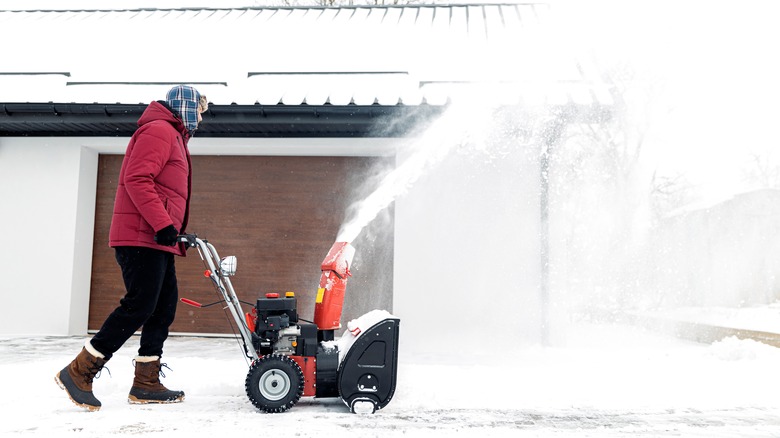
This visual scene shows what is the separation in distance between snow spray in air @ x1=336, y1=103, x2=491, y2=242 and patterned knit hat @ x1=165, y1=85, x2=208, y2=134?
10.2 feet

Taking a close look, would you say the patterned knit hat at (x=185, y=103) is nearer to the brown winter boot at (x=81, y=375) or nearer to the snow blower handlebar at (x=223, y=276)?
the snow blower handlebar at (x=223, y=276)

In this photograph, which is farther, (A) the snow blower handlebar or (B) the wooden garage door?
(B) the wooden garage door

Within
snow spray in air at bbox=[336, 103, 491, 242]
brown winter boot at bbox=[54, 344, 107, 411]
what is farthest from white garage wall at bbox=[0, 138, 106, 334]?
brown winter boot at bbox=[54, 344, 107, 411]

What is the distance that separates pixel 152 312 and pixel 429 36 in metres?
6.17

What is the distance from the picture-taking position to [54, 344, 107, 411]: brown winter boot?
3262 mm

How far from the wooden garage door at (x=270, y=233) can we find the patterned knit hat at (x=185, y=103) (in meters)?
3.90

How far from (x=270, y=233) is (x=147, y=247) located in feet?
14.2

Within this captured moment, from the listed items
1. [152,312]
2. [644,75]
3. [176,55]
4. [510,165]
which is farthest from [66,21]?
[644,75]

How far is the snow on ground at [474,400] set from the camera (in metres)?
3.05

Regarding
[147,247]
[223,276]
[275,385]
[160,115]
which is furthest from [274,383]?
[160,115]

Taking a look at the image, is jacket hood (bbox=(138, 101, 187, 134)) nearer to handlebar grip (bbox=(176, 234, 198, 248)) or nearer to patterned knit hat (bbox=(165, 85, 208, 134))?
patterned knit hat (bbox=(165, 85, 208, 134))

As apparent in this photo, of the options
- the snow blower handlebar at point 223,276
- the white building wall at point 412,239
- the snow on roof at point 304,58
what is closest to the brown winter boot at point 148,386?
the snow blower handlebar at point 223,276

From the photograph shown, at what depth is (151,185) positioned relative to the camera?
3.33m

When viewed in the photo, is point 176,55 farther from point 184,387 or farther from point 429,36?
point 184,387
